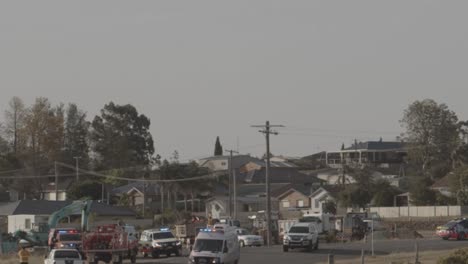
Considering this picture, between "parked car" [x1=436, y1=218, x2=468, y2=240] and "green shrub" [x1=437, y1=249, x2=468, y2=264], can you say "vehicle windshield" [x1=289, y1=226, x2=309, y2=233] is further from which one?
"green shrub" [x1=437, y1=249, x2=468, y2=264]

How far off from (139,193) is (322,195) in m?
23.5

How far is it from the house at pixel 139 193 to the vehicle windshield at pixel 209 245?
7763cm

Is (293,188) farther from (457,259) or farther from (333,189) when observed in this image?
(457,259)

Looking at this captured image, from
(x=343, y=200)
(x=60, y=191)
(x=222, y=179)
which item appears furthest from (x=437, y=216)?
(x=60, y=191)

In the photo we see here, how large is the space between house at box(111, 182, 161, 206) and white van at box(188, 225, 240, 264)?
7726cm

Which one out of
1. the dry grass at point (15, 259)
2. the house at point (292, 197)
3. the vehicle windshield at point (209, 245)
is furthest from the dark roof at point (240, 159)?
the vehicle windshield at point (209, 245)

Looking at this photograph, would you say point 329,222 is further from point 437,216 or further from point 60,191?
point 60,191

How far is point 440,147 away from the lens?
421 feet

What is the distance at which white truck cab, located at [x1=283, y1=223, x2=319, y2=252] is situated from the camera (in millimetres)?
58406

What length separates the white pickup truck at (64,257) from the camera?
42.5 meters

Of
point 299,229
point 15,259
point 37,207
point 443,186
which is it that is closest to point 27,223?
point 37,207

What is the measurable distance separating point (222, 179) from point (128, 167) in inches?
532

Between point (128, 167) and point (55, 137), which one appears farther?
point (128, 167)

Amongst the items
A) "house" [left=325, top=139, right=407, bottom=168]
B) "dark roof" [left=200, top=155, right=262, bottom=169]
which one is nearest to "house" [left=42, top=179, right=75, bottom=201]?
"dark roof" [left=200, top=155, right=262, bottom=169]
